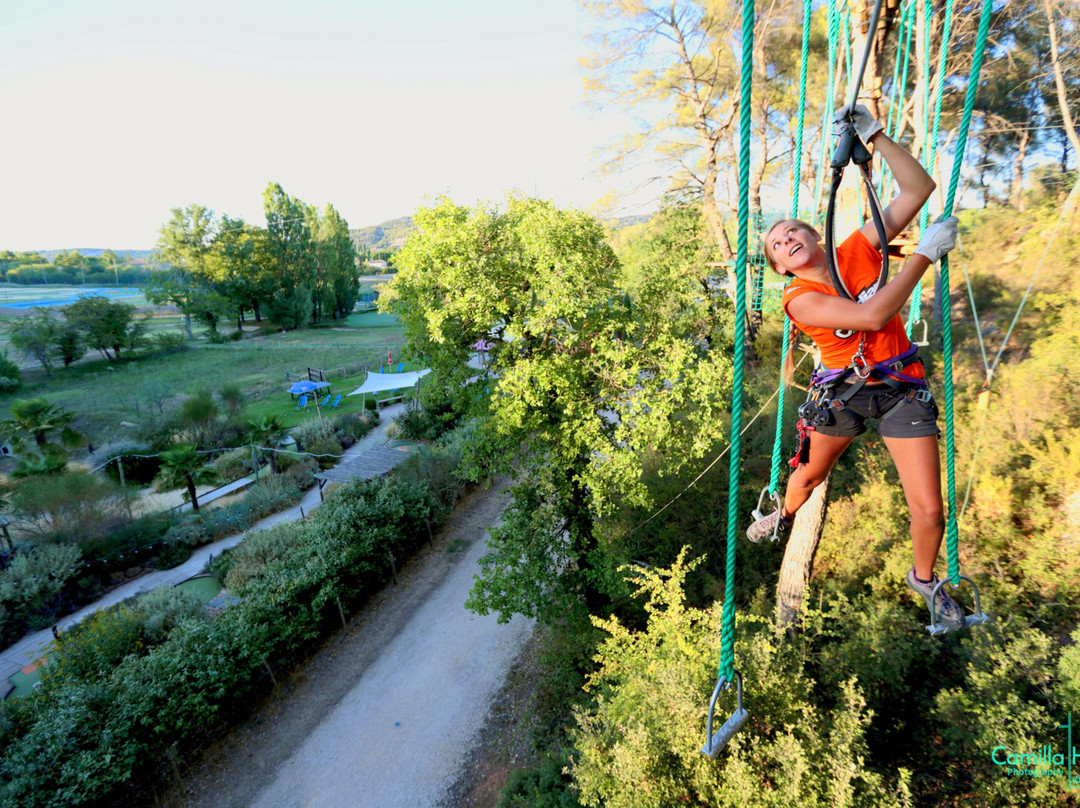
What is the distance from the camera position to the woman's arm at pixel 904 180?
2398mm

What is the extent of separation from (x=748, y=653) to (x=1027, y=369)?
5487 mm

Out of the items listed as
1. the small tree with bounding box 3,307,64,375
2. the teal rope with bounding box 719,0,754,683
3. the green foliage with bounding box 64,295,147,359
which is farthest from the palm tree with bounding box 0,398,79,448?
the teal rope with bounding box 719,0,754,683

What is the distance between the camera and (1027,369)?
6711mm

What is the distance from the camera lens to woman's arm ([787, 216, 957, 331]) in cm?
215

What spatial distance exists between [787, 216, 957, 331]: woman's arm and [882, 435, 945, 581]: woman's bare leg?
717 millimetres

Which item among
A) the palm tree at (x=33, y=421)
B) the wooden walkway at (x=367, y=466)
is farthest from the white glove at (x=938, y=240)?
the palm tree at (x=33, y=421)

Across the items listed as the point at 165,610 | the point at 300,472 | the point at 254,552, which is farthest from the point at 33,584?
the point at 300,472

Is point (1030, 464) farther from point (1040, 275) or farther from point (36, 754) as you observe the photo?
point (36, 754)

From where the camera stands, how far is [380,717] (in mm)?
8305

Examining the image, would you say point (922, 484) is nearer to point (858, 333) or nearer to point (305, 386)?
point (858, 333)

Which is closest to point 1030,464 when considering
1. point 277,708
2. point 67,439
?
point 277,708

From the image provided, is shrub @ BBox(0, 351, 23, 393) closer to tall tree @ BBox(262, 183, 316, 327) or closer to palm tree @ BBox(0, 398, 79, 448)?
palm tree @ BBox(0, 398, 79, 448)

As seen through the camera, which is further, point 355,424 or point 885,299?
point 355,424

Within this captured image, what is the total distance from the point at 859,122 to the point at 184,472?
1750 centimetres
